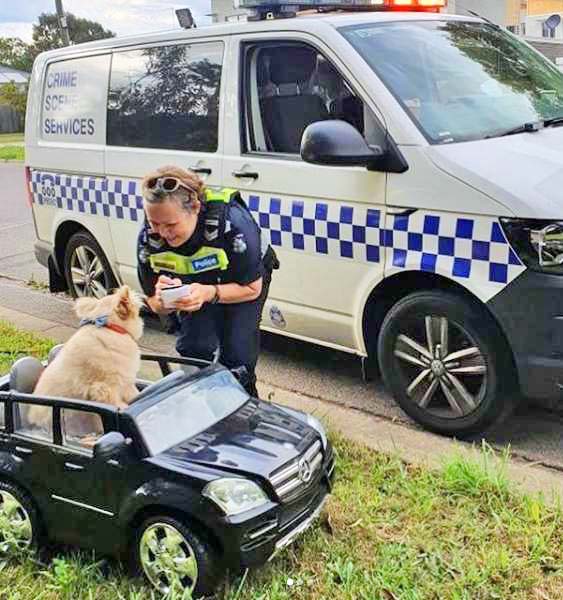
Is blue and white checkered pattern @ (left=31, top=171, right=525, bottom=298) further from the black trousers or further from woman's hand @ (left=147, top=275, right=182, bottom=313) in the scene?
woman's hand @ (left=147, top=275, right=182, bottom=313)

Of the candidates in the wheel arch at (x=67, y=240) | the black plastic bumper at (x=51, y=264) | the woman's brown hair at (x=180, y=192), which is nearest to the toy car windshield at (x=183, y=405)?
the woman's brown hair at (x=180, y=192)

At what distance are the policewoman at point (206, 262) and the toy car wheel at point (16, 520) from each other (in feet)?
2.78

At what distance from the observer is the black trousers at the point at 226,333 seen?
3.43m

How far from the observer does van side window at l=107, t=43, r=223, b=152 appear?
450 cm

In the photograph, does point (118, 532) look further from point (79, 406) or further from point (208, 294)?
point (208, 294)

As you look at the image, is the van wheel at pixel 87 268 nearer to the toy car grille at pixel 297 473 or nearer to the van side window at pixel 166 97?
the van side window at pixel 166 97

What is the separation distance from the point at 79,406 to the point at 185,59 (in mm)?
2624

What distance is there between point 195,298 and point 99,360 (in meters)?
0.41

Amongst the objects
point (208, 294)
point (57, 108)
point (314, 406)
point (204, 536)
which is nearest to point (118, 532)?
point (204, 536)

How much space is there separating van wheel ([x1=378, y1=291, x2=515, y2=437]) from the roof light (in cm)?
178

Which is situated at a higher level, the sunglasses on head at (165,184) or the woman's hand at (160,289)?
the sunglasses on head at (165,184)

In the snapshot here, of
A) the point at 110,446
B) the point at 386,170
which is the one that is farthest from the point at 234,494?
the point at 386,170

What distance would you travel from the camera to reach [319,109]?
13.8 feet

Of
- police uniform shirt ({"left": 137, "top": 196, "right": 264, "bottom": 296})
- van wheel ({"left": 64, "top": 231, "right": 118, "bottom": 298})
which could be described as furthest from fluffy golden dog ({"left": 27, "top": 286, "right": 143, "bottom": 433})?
van wheel ({"left": 64, "top": 231, "right": 118, "bottom": 298})
